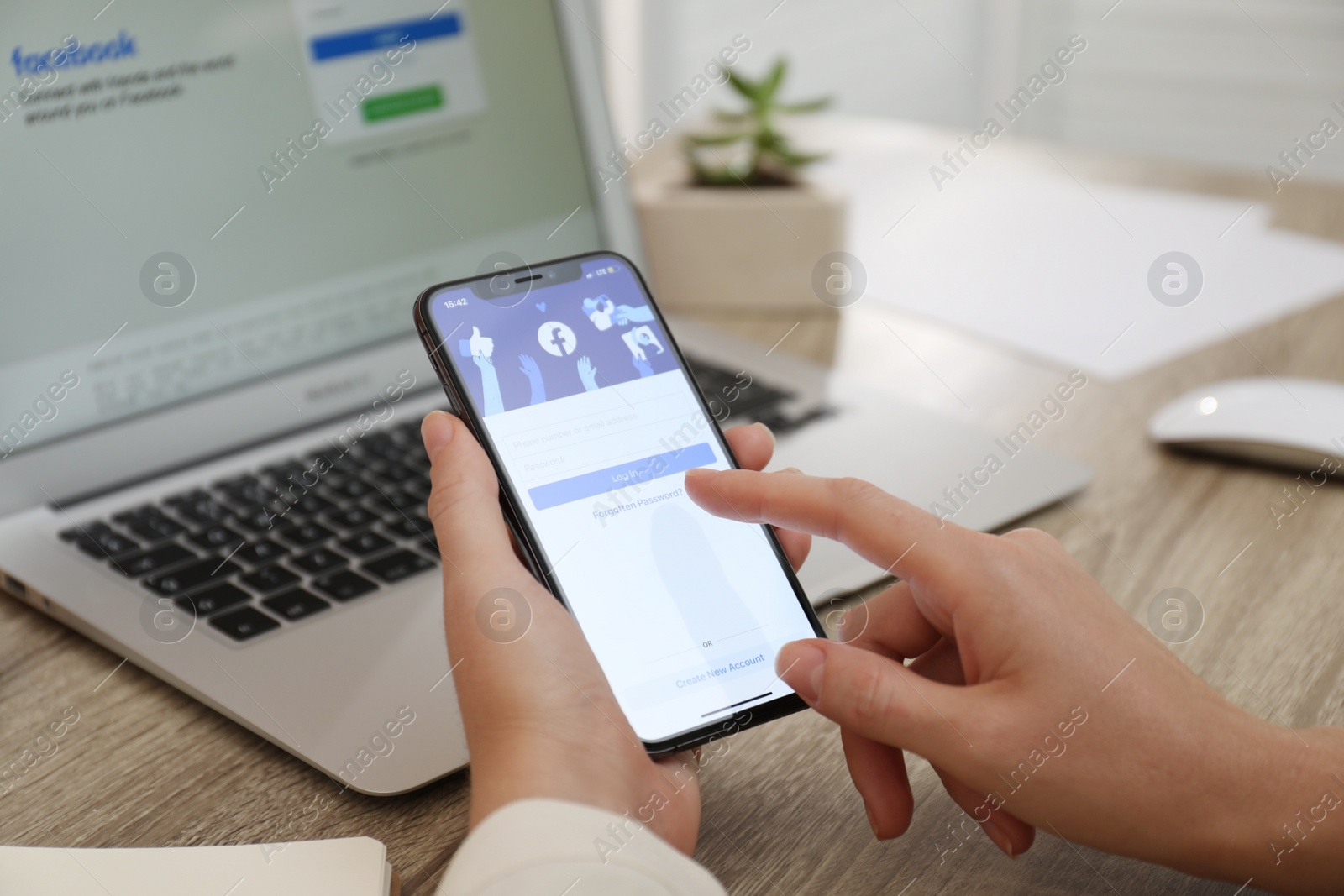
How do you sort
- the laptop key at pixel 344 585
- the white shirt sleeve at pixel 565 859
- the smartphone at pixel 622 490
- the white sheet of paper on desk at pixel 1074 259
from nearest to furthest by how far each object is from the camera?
1. the white shirt sleeve at pixel 565 859
2. the smartphone at pixel 622 490
3. the laptop key at pixel 344 585
4. the white sheet of paper on desk at pixel 1074 259

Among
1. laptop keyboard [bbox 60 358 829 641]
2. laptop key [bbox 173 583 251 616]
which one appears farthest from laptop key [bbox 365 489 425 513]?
laptop key [bbox 173 583 251 616]

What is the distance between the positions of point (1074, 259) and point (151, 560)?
88 cm

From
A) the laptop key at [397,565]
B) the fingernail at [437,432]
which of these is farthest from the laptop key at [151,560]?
the fingernail at [437,432]

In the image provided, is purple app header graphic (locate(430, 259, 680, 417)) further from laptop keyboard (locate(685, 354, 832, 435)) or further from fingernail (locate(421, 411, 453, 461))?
laptop keyboard (locate(685, 354, 832, 435))

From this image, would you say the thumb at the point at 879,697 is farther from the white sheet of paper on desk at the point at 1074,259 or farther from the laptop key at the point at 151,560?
the white sheet of paper on desk at the point at 1074,259

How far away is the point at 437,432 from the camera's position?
0.46 meters

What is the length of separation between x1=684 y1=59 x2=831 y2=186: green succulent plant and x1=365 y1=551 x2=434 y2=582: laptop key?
0.57 m

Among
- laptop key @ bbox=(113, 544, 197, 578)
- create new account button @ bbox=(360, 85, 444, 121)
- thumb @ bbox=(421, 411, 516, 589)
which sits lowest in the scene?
laptop key @ bbox=(113, 544, 197, 578)

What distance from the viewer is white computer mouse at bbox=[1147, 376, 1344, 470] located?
673mm

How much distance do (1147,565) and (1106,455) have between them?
0.15 meters

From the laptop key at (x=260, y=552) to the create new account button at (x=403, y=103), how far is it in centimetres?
33

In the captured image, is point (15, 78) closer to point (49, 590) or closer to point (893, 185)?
point (49, 590)

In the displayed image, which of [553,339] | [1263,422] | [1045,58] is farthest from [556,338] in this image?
[1045,58]

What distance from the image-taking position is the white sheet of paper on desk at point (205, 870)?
39 cm
